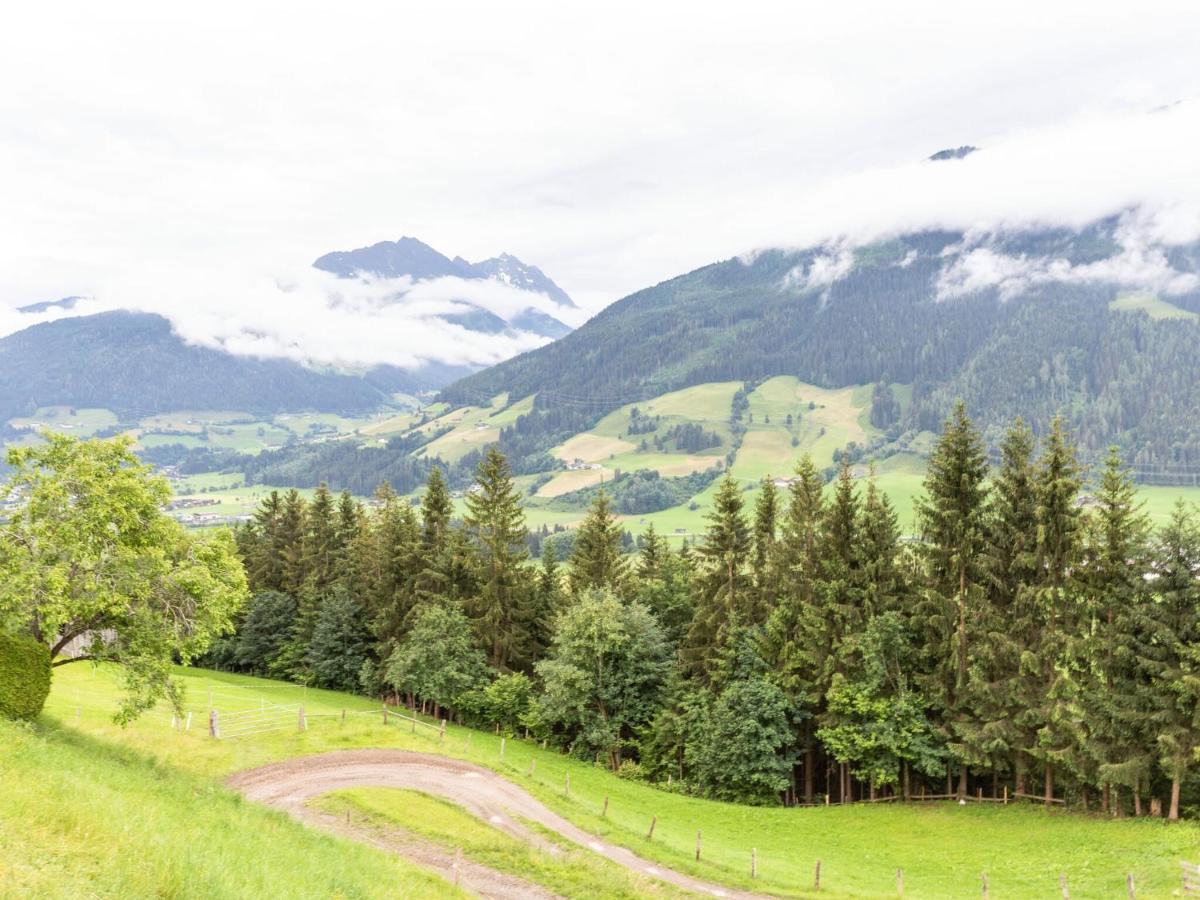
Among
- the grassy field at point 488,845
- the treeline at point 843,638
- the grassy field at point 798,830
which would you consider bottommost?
the grassy field at point 798,830

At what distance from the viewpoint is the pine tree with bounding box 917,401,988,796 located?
4288cm

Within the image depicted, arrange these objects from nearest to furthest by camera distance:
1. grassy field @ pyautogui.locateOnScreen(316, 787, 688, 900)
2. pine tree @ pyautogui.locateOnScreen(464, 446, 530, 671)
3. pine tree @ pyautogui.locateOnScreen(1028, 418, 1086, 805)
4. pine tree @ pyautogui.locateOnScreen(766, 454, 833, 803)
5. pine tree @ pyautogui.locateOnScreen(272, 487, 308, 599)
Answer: grassy field @ pyautogui.locateOnScreen(316, 787, 688, 900), pine tree @ pyautogui.locateOnScreen(1028, 418, 1086, 805), pine tree @ pyautogui.locateOnScreen(766, 454, 833, 803), pine tree @ pyautogui.locateOnScreen(464, 446, 530, 671), pine tree @ pyautogui.locateOnScreen(272, 487, 308, 599)

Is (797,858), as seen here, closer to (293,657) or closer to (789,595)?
(789,595)

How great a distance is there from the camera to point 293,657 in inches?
3046

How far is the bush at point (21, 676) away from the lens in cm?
2484

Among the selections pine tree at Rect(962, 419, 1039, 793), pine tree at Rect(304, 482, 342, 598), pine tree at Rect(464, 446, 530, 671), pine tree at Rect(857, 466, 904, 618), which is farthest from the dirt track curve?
pine tree at Rect(304, 482, 342, 598)

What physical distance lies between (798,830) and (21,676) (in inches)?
1516

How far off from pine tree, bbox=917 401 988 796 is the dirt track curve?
21315 millimetres

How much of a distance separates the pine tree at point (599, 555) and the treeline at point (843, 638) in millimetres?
188

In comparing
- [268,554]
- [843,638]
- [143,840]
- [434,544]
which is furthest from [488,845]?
[268,554]

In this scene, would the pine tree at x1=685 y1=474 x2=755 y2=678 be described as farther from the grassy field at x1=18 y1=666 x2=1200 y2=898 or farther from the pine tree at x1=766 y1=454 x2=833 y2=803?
the grassy field at x1=18 y1=666 x2=1200 y2=898

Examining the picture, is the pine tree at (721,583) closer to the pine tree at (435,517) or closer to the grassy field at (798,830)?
the grassy field at (798,830)

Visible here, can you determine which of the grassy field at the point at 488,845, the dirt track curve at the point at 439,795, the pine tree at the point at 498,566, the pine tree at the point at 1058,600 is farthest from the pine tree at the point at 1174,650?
the pine tree at the point at 498,566

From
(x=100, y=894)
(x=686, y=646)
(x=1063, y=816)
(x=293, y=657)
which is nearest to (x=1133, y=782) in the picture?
(x=1063, y=816)
